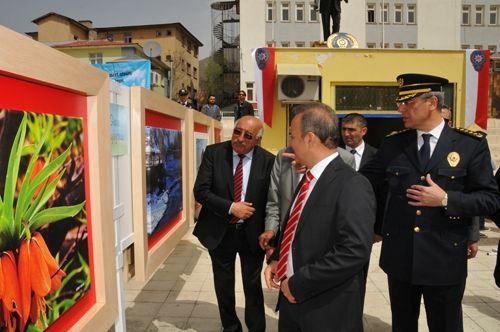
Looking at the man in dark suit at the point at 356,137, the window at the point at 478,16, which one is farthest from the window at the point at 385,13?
the man in dark suit at the point at 356,137

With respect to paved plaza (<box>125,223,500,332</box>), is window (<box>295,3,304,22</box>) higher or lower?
higher

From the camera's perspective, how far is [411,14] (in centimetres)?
3638

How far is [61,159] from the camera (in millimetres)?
1907

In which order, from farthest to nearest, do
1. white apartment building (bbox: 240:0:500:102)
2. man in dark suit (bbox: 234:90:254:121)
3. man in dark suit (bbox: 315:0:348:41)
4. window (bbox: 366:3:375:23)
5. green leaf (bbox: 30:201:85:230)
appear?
window (bbox: 366:3:375:23) → white apartment building (bbox: 240:0:500:102) → man in dark suit (bbox: 234:90:254:121) → man in dark suit (bbox: 315:0:348:41) → green leaf (bbox: 30:201:85:230)

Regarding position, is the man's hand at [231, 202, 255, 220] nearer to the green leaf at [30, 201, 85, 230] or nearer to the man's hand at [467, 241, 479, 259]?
the green leaf at [30, 201, 85, 230]

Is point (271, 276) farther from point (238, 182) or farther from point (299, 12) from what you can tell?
point (299, 12)

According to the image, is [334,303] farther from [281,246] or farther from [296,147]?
[296,147]

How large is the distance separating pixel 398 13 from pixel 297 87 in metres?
32.5

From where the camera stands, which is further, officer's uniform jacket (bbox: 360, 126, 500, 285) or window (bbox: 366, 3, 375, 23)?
window (bbox: 366, 3, 375, 23)

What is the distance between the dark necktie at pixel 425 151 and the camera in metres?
2.55

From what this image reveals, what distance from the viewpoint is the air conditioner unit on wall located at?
27.3 feet

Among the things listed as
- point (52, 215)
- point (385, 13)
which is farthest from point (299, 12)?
point (52, 215)

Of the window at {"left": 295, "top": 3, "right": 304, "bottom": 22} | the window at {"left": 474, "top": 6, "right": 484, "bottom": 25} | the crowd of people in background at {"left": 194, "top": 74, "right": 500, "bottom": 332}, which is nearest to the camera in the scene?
the crowd of people in background at {"left": 194, "top": 74, "right": 500, "bottom": 332}

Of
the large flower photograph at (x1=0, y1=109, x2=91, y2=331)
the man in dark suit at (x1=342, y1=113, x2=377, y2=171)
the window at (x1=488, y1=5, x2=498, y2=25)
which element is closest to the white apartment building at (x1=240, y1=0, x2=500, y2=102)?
the window at (x1=488, y1=5, x2=498, y2=25)
